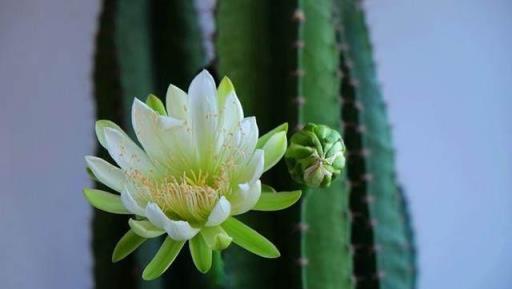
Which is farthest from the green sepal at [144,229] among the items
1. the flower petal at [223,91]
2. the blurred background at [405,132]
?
the blurred background at [405,132]

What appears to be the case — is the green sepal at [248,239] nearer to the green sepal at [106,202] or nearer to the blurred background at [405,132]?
the green sepal at [106,202]

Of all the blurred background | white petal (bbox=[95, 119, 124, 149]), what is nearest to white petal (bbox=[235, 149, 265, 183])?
white petal (bbox=[95, 119, 124, 149])

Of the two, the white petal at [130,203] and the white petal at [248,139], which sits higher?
the white petal at [248,139]

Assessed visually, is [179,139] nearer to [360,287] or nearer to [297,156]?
[297,156]

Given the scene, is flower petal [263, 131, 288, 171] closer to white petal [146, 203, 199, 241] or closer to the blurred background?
white petal [146, 203, 199, 241]

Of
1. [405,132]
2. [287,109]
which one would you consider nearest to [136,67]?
[287,109]

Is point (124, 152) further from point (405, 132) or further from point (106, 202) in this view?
point (405, 132)
